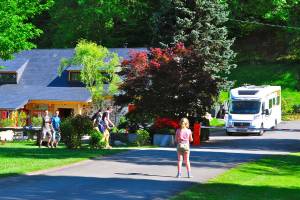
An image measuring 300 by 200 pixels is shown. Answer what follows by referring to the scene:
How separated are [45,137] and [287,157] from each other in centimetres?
1134

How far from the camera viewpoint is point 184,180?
652 inches

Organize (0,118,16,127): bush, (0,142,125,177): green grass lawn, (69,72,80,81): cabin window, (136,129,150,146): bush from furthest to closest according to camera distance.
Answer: (69,72,80,81): cabin window < (0,118,16,127): bush < (136,129,150,146): bush < (0,142,125,177): green grass lawn

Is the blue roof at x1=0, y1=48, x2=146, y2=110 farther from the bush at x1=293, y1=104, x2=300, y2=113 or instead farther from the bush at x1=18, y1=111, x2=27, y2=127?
the bush at x1=293, y1=104, x2=300, y2=113

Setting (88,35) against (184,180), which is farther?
(88,35)

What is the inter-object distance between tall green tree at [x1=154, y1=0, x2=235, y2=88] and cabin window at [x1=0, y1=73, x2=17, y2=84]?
2200 centimetres

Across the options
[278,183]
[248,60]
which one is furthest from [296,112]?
[278,183]

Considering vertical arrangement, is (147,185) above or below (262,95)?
below

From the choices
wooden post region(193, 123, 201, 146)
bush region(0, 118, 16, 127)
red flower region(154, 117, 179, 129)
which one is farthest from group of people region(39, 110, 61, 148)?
bush region(0, 118, 16, 127)

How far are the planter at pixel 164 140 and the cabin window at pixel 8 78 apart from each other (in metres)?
30.7

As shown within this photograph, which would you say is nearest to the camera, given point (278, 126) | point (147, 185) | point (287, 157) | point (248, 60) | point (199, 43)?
point (147, 185)

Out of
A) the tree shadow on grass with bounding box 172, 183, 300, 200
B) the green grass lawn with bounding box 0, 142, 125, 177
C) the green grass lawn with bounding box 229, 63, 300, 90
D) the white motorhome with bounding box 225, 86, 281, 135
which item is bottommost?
the tree shadow on grass with bounding box 172, 183, 300, 200

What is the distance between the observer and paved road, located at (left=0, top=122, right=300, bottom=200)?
13.9m

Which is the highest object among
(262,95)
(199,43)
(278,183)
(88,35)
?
(88,35)

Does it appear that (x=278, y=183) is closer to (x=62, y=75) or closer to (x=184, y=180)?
(x=184, y=180)
